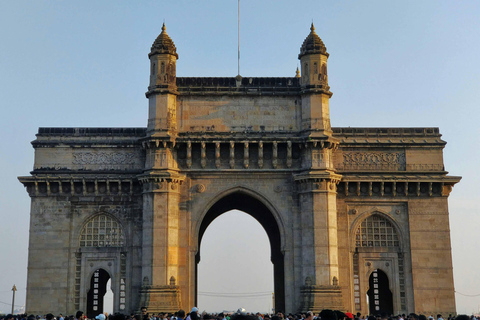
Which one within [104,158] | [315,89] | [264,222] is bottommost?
[264,222]

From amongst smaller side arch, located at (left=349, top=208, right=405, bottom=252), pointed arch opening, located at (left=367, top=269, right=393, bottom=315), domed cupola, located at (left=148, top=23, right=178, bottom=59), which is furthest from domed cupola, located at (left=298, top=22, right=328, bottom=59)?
pointed arch opening, located at (left=367, top=269, right=393, bottom=315)

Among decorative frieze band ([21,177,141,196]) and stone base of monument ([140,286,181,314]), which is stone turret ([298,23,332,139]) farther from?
stone base of monument ([140,286,181,314])

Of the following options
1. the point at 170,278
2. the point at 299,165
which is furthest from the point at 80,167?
the point at 299,165

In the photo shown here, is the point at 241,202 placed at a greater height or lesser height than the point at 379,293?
greater

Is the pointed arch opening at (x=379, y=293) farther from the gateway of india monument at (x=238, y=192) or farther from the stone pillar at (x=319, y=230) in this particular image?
the stone pillar at (x=319, y=230)

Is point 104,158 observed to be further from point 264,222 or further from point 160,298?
point 264,222

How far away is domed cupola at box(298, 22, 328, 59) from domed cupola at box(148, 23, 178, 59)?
7.32m

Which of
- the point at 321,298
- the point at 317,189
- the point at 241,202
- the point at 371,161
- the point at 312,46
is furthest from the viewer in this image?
the point at 241,202

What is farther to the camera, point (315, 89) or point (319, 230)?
point (315, 89)

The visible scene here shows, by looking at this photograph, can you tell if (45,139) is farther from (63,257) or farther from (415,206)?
(415,206)

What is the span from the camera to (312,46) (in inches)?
1581

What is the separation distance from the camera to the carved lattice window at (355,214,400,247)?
40281 millimetres

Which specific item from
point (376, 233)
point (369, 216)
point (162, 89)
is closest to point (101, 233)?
point (162, 89)

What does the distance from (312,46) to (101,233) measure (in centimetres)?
1596
